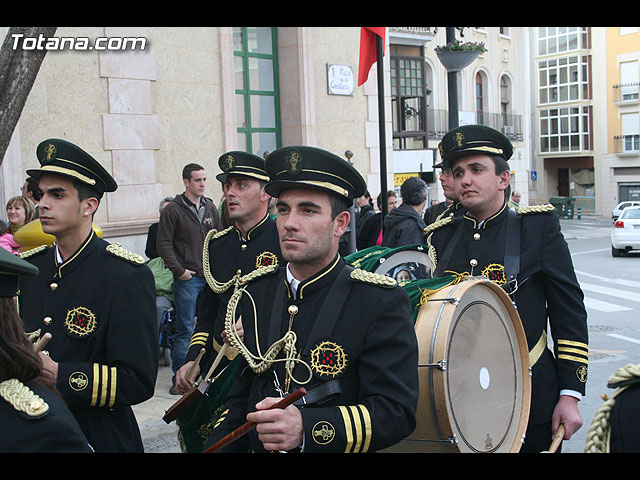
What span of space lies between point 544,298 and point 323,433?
1.90 meters

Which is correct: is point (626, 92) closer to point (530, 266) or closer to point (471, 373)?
point (530, 266)

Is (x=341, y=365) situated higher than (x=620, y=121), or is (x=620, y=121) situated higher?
(x=620, y=121)

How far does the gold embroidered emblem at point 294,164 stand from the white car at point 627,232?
20.6m

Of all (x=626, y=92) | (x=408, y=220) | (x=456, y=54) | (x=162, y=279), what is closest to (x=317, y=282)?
(x=408, y=220)

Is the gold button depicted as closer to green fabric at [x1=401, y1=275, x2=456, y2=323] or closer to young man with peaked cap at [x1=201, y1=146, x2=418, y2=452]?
young man with peaked cap at [x1=201, y1=146, x2=418, y2=452]

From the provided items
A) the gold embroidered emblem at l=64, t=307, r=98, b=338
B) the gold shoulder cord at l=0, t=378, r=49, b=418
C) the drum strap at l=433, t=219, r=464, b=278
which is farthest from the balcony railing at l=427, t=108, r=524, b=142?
the gold shoulder cord at l=0, t=378, r=49, b=418

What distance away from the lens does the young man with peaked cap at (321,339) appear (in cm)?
278

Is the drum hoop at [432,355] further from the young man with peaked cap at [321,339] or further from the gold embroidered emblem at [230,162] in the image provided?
the gold embroidered emblem at [230,162]

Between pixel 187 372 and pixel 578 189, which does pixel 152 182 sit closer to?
pixel 187 372

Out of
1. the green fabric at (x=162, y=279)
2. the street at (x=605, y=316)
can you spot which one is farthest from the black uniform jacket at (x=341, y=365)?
the green fabric at (x=162, y=279)

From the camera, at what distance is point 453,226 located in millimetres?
4672

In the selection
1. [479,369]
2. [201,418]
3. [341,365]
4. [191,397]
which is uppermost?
[341,365]

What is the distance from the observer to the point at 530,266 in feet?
13.5
